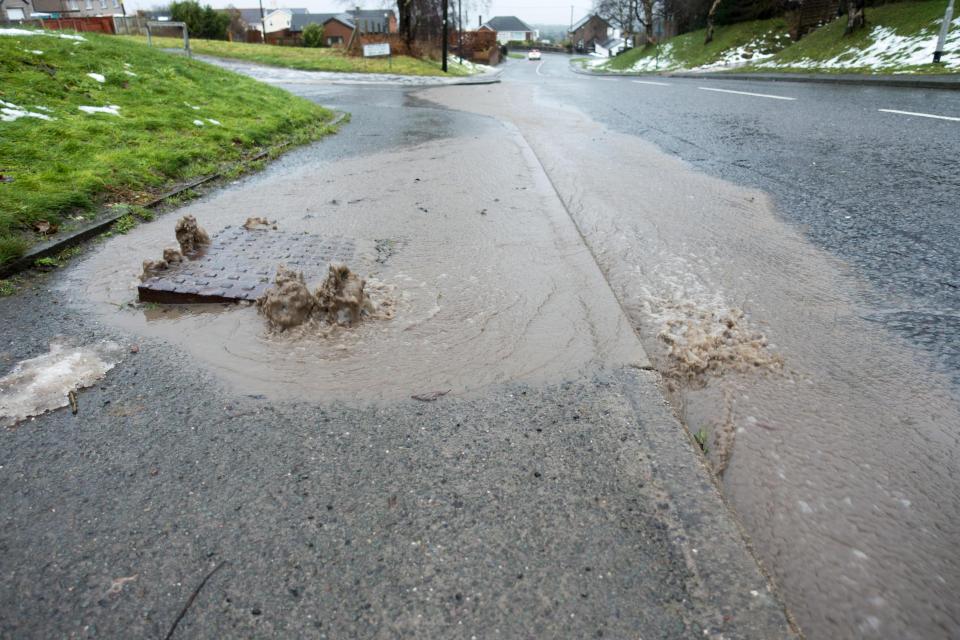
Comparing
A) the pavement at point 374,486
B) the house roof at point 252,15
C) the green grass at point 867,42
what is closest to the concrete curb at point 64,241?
the pavement at point 374,486

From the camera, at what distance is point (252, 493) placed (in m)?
1.85

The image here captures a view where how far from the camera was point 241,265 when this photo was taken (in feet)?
12.3

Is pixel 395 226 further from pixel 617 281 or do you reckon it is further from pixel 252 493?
pixel 252 493

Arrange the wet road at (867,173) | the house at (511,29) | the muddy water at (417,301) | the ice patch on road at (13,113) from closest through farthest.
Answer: the muddy water at (417,301), the wet road at (867,173), the ice patch on road at (13,113), the house at (511,29)

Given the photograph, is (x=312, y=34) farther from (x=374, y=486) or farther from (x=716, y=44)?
(x=374, y=486)

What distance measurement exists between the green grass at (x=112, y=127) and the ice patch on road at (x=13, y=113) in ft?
0.34

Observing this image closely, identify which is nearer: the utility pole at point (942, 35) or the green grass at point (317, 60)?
the utility pole at point (942, 35)

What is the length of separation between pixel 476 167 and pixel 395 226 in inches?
97.4

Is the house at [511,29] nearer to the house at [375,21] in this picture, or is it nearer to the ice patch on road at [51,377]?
the house at [375,21]

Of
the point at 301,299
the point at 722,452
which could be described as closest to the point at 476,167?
the point at 301,299

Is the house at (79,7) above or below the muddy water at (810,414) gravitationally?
above

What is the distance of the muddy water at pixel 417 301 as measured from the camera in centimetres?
260

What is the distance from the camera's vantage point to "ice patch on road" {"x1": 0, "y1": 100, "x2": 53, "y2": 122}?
618 centimetres

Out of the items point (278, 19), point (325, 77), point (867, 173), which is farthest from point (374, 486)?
point (278, 19)
